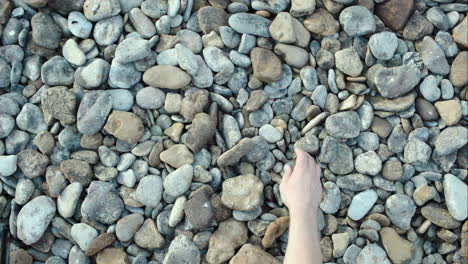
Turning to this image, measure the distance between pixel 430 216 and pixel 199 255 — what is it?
0.80 meters

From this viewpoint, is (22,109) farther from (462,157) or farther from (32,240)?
(462,157)

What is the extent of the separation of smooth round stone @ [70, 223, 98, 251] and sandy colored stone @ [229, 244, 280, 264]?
1.59ft

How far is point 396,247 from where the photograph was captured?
1.69m

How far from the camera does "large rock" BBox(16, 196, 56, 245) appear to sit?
167 cm

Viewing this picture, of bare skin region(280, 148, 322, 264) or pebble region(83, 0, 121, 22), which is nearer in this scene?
bare skin region(280, 148, 322, 264)

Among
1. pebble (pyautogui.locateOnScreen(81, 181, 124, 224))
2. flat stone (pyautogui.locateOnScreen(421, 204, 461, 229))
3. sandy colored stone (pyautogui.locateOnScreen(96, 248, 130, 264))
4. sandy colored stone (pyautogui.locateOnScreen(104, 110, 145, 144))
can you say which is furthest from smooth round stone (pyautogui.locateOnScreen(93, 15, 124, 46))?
flat stone (pyautogui.locateOnScreen(421, 204, 461, 229))

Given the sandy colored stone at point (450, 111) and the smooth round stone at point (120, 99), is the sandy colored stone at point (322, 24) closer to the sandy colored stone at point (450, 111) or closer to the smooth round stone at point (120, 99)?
the sandy colored stone at point (450, 111)

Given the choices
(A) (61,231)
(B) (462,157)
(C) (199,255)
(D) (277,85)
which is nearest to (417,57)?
(B) (462,157)

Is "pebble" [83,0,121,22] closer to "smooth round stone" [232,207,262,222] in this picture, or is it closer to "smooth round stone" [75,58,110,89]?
"smooth round stone" [75,58,110,89]

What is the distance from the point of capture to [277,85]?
176cm

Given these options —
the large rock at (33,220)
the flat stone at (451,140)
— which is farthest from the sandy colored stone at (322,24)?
the large rock at (33,220)

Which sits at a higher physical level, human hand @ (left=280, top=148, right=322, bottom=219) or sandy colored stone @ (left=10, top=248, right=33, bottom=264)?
human hand @ (left=280, top=148, right=322, bottom=219)

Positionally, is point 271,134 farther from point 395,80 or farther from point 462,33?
point 462,33

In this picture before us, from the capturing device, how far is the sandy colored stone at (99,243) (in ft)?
5.45
